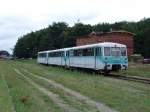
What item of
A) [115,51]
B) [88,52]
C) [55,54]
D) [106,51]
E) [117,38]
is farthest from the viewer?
→ [117,38]

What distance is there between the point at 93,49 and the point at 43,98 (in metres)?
21.1

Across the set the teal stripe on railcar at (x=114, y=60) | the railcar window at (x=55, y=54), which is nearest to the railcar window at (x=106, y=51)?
the teal stripe on railcar at (x=114, y=60)

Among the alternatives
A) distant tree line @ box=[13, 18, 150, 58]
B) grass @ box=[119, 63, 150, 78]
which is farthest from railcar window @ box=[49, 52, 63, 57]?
distant tree line @ box=[13, 18, 150, 58]

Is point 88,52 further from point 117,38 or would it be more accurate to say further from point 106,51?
point 117,38

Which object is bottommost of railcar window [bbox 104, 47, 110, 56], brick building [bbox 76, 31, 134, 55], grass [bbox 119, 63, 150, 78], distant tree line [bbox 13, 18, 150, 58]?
grass [bbox 119, 63, 150, 78]

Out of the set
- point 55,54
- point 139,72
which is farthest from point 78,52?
A: point 55,54

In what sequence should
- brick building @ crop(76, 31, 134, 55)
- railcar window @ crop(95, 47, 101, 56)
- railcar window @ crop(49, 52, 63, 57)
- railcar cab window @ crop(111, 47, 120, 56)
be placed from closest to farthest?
railcar window @ crop(95, 47, 101, 56), railcar cab window @ crop(111, 47, 120, 56), railcar window @ crop(49, 52, 63, 57), brick building @ crop(76, 31, 134, 55)

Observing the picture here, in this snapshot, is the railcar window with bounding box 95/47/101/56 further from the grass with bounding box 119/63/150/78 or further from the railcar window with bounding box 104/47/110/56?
the grass with bounding box 119/63/150/78

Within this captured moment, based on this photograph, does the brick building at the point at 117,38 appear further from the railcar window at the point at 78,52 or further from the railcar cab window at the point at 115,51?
the railcar cab window at the point at 115,51

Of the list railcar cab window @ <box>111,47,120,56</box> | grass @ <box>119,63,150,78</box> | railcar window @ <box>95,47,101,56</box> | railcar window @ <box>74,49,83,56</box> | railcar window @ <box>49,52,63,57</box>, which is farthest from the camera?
railcar window @ <box>49,52,63,57</box>

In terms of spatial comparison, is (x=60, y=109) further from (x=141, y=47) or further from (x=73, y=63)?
(x=141, y=47)

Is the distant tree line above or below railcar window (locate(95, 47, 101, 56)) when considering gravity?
above

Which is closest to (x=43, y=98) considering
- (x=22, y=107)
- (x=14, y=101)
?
(x=14, y=101)

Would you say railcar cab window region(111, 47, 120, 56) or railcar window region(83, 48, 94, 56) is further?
railcar window region(83, 48, 94, 56)
